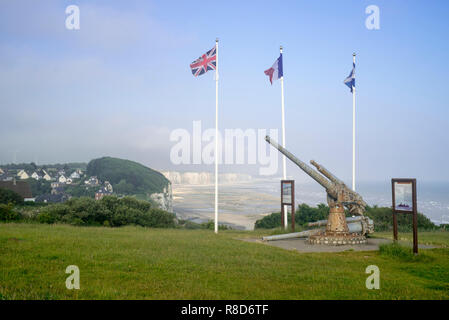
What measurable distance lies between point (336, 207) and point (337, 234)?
101 cm

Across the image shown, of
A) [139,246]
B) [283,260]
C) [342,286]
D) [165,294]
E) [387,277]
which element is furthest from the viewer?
[139,246]

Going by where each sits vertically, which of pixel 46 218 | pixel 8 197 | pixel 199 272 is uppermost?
pixel 8 197

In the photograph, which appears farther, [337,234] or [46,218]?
[46,218]

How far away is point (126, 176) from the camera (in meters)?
81.2

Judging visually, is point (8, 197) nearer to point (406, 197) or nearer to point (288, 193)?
point (288, 193)

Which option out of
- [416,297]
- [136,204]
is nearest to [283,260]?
[416,297]

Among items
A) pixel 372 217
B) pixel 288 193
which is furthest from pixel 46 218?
pixel 372 217

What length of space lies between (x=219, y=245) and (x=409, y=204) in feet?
20.6

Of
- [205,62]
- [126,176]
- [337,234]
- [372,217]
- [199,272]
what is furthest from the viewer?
[126,176]

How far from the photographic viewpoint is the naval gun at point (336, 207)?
1412cm

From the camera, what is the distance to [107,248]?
11.2 m

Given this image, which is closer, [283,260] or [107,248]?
[283,260]

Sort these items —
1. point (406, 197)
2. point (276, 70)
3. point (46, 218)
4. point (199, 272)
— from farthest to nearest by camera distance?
1. point (276, 70)
2. point (46, 218)
3. point (406, 197)
4. point (199, 272)

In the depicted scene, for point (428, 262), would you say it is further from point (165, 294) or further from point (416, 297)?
point (165, 294)
